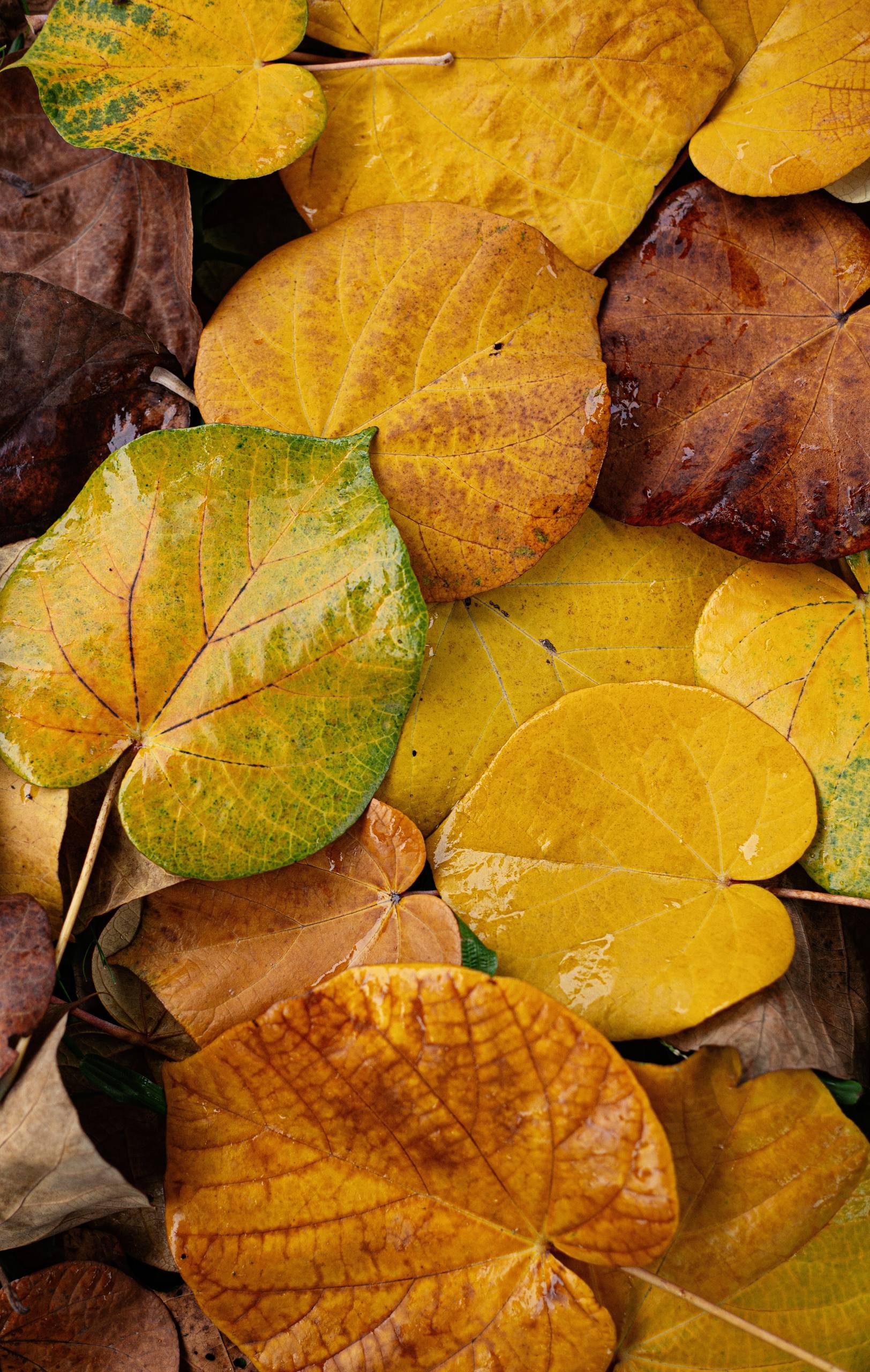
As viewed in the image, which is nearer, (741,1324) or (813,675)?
(741,1324)

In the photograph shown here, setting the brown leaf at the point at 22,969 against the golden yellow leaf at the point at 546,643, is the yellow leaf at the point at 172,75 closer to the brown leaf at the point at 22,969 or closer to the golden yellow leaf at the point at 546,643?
the golden yellow leaf at the point at 546,643

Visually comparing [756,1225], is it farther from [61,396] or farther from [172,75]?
[172,75]

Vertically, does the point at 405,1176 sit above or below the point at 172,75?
below

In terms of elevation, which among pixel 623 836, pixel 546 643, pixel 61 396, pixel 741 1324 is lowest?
pixel 741 1324

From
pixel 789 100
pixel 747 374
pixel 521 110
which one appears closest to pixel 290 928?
pixel 747 374

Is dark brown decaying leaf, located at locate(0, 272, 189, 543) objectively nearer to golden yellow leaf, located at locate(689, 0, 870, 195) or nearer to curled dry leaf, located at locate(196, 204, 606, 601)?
curled dry leaf, located at locate(196, 204, 606, 601)
